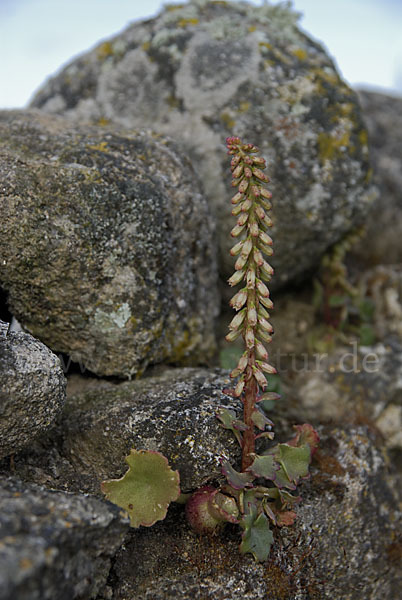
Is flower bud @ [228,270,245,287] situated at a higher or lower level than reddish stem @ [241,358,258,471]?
higher

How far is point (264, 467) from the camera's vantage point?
2.94 meters

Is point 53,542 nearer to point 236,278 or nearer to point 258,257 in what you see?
point 236,278

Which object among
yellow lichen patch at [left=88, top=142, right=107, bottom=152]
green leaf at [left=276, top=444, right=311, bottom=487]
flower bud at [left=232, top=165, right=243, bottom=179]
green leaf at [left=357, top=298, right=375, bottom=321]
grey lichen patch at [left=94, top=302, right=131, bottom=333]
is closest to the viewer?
flower bud at [left=232, top=165, right=243, bottom=179]

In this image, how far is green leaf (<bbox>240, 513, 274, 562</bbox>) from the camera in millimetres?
2914

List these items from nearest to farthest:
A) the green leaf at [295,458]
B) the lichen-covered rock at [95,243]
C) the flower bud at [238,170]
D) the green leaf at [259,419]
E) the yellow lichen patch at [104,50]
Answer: the flower bud at [238,170] → the green leaf at [259,419] → the green leaf at [295,458] → the lichen-covered rock at [95,243] → the yellow lichen patch at [104,50]

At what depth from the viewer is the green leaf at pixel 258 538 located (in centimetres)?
291

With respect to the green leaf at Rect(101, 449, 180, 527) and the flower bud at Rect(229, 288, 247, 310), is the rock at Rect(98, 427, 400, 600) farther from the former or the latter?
the flower bud at Rect(229, 288, 247, 310)

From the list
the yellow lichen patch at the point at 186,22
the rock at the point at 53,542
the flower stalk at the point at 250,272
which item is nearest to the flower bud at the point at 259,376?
the flower stalk at the point at 250,272

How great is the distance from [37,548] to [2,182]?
217cm

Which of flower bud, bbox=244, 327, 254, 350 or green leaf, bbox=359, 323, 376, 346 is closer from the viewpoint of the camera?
flower bud, bbox=244, 327, 254, 350

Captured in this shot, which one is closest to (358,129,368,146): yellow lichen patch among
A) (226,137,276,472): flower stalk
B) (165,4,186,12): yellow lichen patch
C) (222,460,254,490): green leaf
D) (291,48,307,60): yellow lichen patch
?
(291,48,307,60): yellow lichen patch

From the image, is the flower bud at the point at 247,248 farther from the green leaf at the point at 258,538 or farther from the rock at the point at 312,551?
the rock at the point at 312,551

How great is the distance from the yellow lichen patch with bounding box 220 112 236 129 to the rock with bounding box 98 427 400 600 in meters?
2.72

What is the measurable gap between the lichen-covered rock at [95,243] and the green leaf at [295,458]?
117 cm
